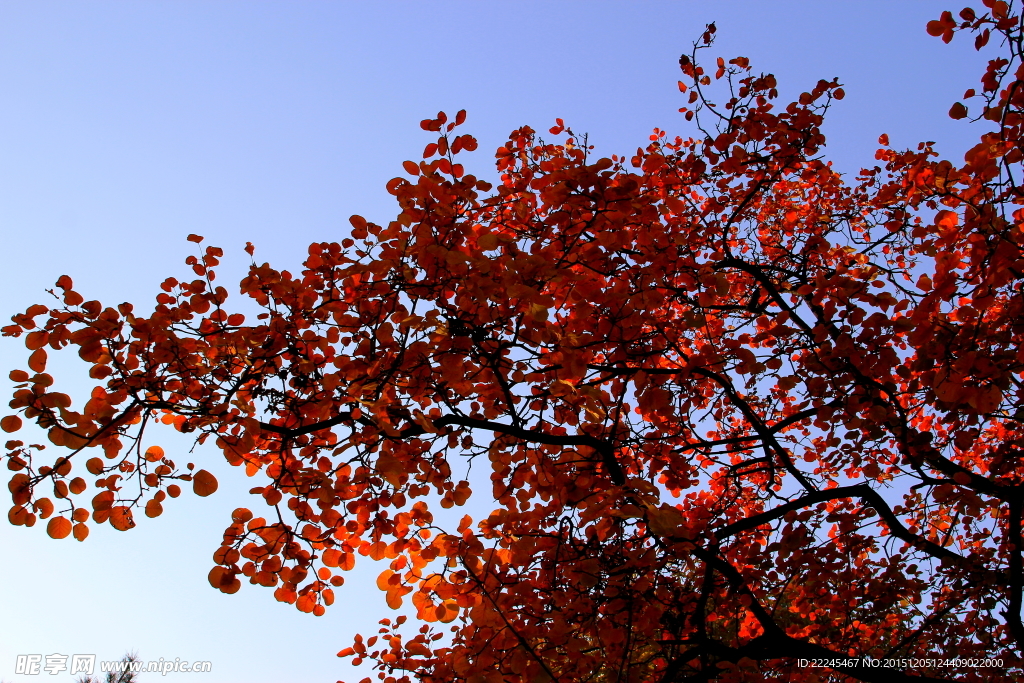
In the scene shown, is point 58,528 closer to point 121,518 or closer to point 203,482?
point 121,518

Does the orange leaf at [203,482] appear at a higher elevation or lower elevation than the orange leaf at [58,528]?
higher

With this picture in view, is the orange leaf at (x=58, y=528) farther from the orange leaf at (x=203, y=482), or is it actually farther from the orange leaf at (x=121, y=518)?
the orange leaf at (x=203, y=482)

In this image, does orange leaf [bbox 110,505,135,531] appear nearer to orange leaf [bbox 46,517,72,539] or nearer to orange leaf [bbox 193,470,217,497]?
orange leaf [bbox 46,517,72,539]

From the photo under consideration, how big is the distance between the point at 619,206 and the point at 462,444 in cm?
180

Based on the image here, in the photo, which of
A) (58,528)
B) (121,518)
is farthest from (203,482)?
(58,528)

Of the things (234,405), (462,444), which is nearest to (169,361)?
(234,405)

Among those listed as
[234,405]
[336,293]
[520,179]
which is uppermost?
[520,179]

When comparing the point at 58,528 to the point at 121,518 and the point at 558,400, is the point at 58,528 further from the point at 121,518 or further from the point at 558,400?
the point at 558,400

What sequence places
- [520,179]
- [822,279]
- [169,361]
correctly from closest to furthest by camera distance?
[169,361]
[822,279]
[520,179]

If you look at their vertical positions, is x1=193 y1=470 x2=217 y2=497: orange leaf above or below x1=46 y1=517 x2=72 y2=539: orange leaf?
above

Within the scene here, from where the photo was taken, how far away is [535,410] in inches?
165

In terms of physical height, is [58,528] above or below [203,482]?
below

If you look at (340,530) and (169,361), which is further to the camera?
(340,530)

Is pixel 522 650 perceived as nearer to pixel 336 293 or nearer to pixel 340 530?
pixel 340 530
